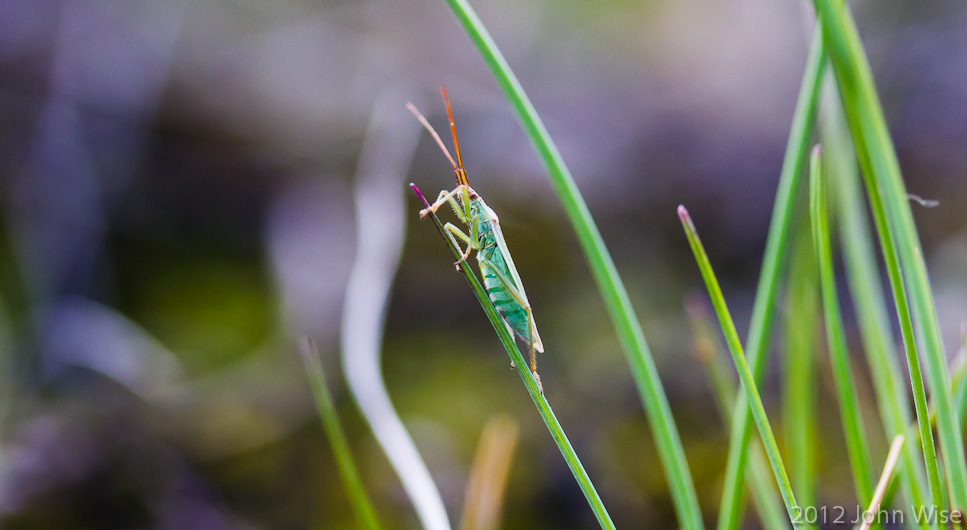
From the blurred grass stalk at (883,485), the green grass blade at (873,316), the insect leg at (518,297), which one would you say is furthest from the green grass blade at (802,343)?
the insect leg at (518,297)

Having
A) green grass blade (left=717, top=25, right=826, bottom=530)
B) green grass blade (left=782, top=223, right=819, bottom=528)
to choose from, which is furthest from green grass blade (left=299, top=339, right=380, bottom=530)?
green grass blade (left=782, top=223, right=819, bottom=528)

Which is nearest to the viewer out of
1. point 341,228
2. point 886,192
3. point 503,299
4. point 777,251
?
point 886,192

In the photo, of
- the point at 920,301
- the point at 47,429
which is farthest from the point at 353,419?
the point at 920,301

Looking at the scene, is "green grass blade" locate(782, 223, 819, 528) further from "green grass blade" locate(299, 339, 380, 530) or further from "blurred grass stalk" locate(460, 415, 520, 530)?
"green grass blade" locate(299, 339, 380, 530)

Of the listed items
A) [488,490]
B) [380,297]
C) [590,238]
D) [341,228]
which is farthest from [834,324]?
[341,228]

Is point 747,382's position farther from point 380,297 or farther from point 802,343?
point 380,297

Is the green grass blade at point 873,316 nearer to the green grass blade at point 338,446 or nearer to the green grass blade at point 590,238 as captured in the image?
the green grass blade at point 590,238

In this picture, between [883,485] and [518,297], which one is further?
[518,297]
